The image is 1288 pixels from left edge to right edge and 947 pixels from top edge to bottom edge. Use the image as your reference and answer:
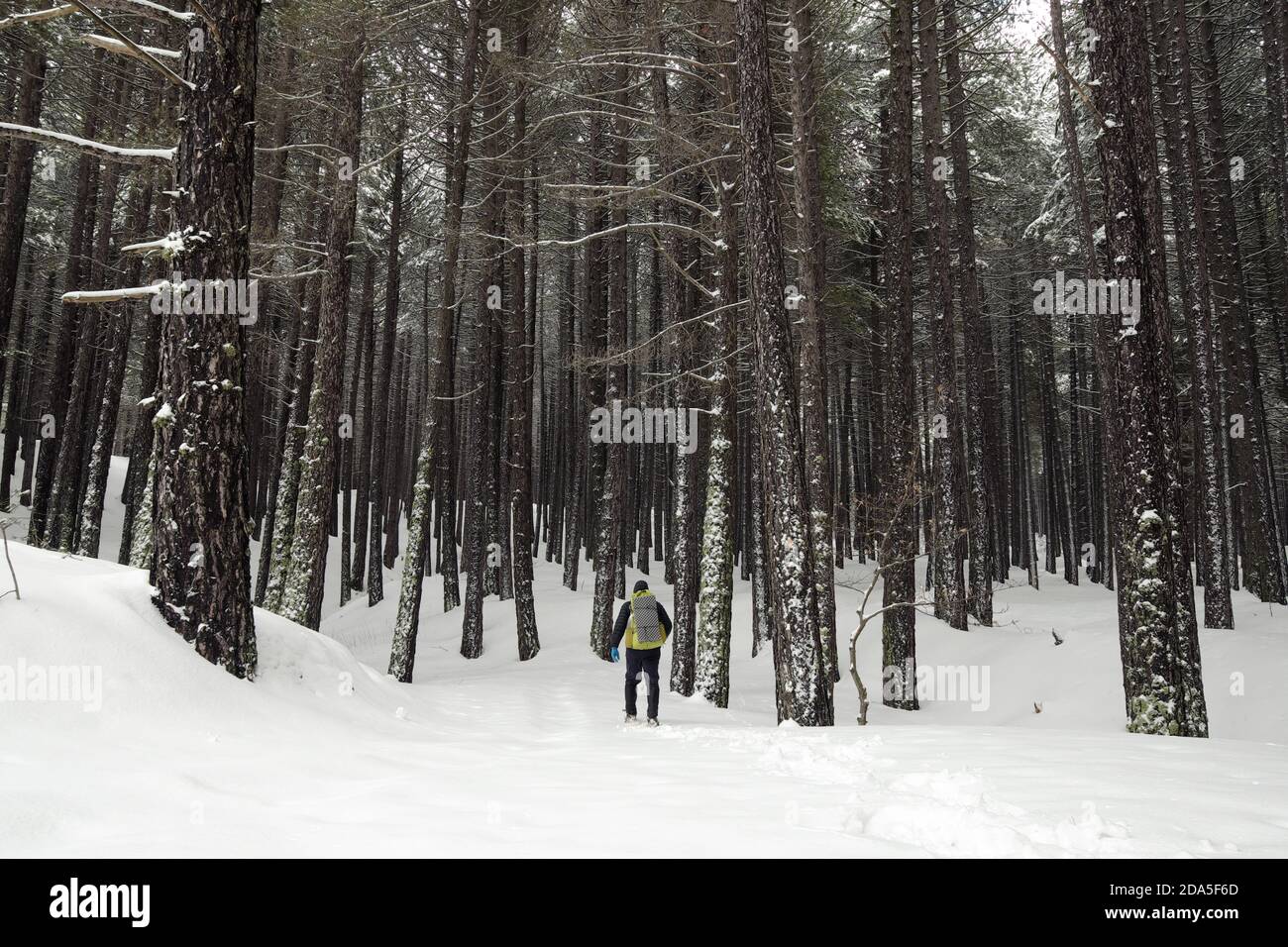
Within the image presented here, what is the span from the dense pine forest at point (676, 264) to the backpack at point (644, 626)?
62.7 inches

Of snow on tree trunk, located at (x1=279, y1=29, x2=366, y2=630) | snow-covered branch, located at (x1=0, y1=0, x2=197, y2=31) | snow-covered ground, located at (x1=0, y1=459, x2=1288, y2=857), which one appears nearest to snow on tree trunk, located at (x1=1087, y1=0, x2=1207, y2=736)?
snow-covered ground, located at (x1=0, y1=459, x2=1288, y2=857)

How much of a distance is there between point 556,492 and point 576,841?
26293mm

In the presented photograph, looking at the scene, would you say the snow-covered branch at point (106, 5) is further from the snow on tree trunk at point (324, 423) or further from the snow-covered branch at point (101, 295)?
the snow on tree trunk at point (324, 423)

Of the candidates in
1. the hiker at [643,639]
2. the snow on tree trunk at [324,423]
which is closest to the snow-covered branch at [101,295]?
the snow on tree trunk at [324,423]

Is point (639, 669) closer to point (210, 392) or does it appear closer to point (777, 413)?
point (777, 413)

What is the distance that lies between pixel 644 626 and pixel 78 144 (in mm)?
6895

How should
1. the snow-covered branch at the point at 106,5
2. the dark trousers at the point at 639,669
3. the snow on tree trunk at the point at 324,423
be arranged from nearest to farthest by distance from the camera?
1. the snow-covered branch at the point at 106,5
2. the dark trousers at the point at 639,669
3. the snow on tree trunk at the point at 324,423

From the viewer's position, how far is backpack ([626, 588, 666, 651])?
8.84 m

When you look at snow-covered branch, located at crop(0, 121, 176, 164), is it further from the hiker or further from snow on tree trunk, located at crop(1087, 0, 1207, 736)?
snow on tree trunk, located at crop(1087, 0, 1207, 736)

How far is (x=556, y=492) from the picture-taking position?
1148 inches

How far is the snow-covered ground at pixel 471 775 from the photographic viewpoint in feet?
10.1

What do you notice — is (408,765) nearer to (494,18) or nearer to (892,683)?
(892,683)

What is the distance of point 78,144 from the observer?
17.5 ft
